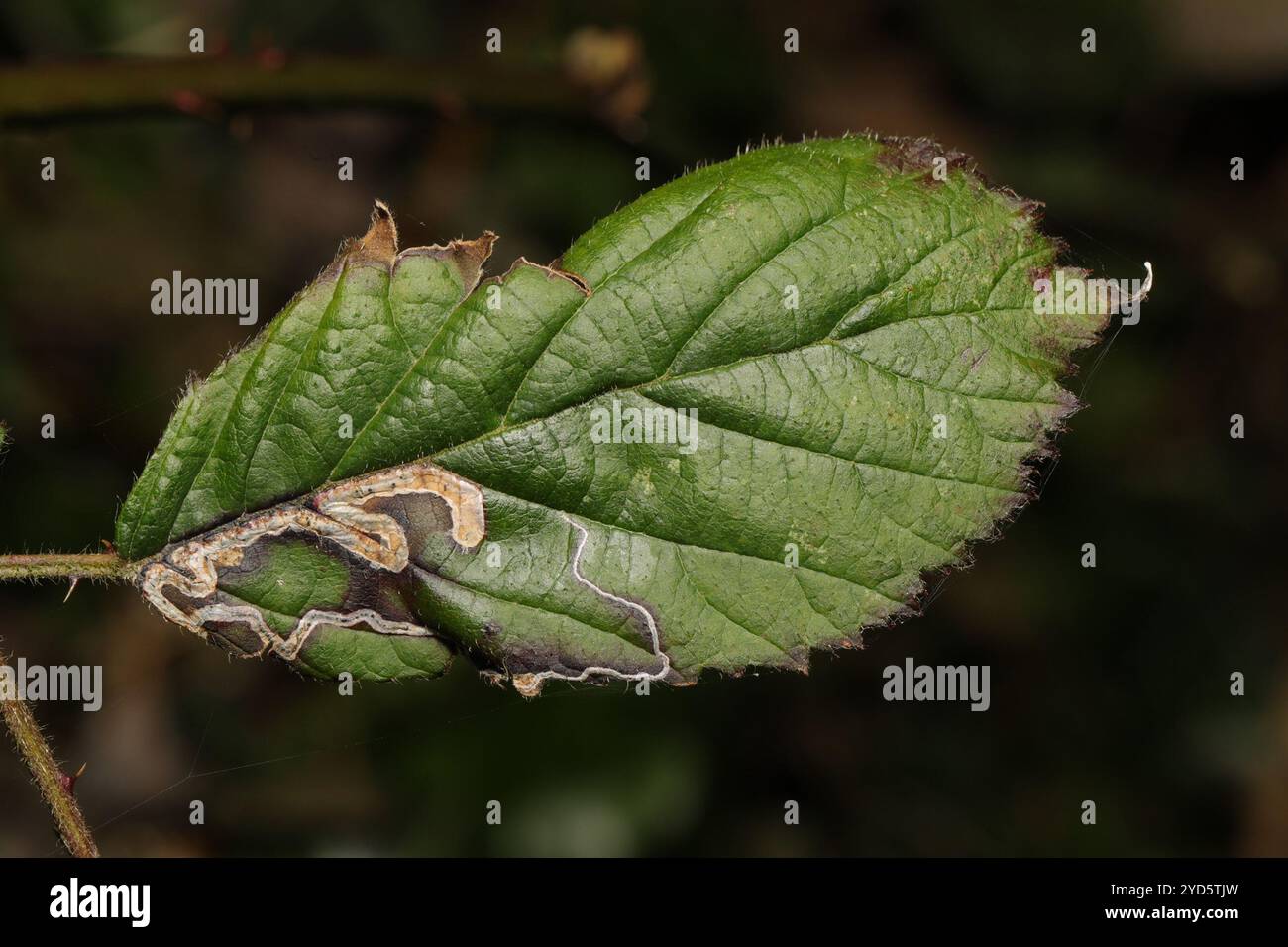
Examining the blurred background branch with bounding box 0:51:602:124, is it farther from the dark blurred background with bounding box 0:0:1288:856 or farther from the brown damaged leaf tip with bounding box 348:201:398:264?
the brown damaged leaf tip with bounding box 348:201:398:264

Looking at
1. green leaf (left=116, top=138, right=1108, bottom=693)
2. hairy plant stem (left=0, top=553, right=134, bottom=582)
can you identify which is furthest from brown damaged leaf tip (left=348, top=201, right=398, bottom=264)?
hairy plant stem (left=0, top=553, right=134, bottom=582)

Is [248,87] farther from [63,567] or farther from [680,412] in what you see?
[680,412]

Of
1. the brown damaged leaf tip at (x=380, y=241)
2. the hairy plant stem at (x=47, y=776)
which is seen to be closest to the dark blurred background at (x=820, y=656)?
the hairy plant stem at (x=47, y=776)

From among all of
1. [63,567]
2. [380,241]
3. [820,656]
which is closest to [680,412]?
[380,241]

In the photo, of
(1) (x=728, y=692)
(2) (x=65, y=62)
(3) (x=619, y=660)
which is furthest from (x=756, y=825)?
(2) (x=65, y=62)

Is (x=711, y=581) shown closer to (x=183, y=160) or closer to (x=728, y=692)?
(x=728, y=692)

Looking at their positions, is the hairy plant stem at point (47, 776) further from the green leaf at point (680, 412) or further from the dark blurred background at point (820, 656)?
the dark blurred background at point (820, 656)
